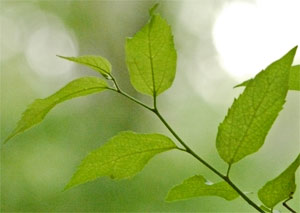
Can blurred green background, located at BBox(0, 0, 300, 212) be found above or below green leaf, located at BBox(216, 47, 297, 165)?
below

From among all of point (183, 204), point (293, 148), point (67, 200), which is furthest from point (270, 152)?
point (67, 200)

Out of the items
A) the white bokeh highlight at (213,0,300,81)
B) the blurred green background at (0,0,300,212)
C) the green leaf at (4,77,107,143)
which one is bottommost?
the blurred green background at (0,0,300,212)

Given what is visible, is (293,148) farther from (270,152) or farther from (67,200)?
(67,200)

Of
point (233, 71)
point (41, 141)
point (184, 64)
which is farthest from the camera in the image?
point (184, 64)

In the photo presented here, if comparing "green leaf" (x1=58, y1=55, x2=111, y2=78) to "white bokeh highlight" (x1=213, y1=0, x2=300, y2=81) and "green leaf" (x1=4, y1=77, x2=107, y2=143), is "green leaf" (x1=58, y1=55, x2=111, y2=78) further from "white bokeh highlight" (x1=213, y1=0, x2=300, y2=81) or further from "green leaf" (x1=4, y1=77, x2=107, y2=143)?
"white bokeh highlight" (x1=213, y1=0, x2=300, y2=81)

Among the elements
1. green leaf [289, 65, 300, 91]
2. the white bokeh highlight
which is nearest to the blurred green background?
the white bokeh highlight

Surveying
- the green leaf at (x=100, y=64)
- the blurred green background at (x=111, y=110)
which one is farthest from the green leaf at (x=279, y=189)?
the blurred green background at (x=111, y=110)
